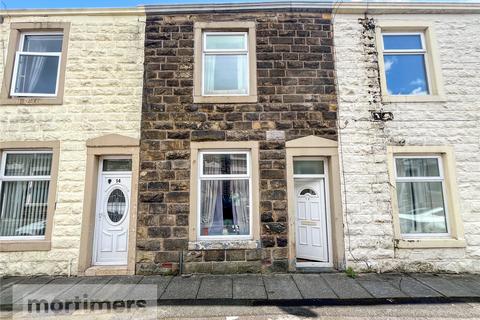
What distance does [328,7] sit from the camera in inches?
258

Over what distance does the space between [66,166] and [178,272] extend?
3303 millimetres

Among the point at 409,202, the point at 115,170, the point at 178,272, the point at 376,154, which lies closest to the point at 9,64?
the point at 115,170

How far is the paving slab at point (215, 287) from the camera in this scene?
4537mm

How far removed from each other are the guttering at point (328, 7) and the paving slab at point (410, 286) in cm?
596

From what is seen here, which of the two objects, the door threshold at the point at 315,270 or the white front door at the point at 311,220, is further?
the white front door at the point at 311,220

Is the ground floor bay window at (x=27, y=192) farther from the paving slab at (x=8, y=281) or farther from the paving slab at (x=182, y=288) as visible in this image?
the paving slab at (x=182, y=288)

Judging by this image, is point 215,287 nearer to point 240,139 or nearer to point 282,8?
point 240,139

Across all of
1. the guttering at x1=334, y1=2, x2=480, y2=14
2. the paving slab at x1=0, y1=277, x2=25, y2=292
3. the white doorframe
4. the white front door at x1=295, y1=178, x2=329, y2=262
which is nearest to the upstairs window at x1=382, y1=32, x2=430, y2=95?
the guttering at x1=334, y1=2, x2=480, y2=14

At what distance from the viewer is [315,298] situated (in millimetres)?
4422

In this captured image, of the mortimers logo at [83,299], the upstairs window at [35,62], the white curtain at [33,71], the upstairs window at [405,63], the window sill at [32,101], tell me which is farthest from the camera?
the upstairs window at [405,63]

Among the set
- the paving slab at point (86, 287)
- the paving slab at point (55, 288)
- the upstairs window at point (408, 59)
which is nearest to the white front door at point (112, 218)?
the paving slab at point (86, 287)

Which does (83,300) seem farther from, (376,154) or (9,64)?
(376,154)

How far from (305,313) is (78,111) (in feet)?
19.8

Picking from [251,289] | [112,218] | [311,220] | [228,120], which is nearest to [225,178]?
[228,120]
